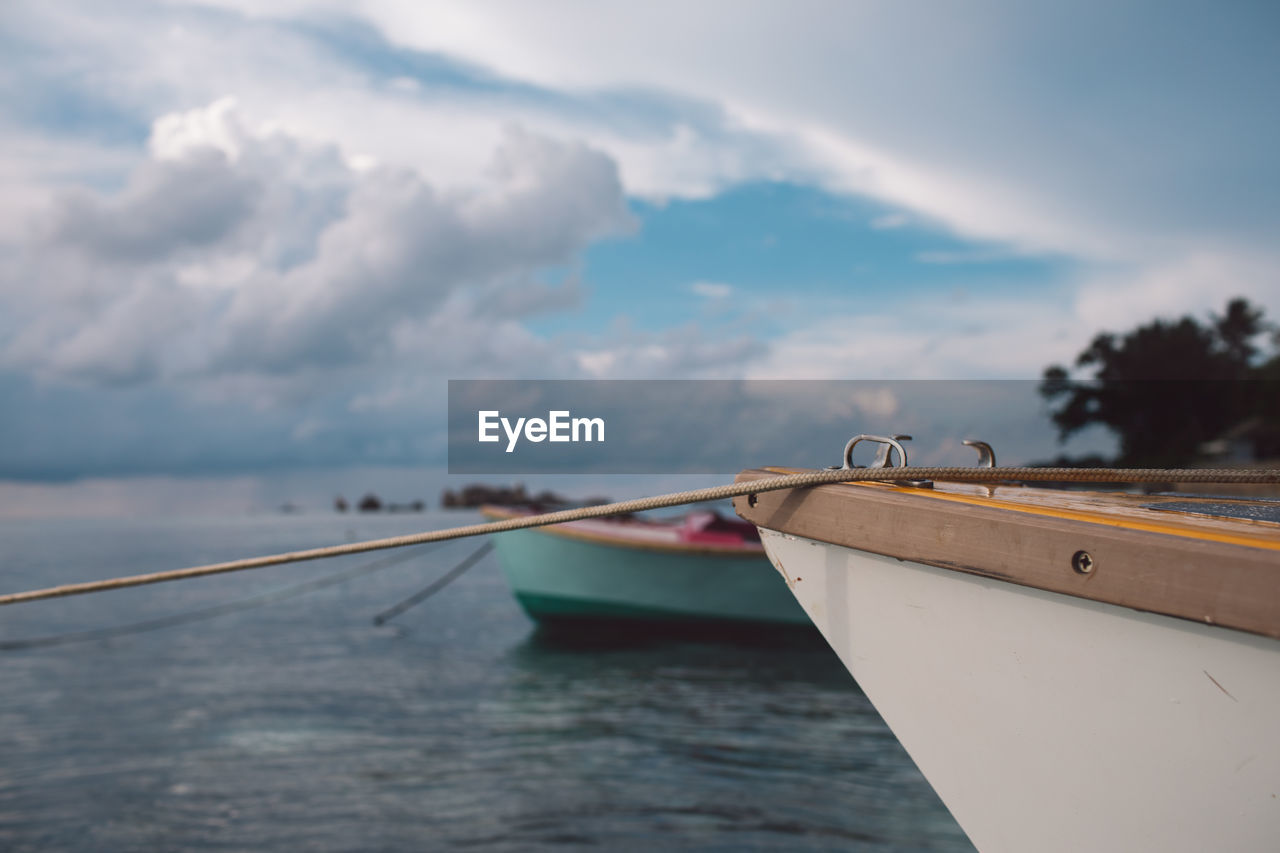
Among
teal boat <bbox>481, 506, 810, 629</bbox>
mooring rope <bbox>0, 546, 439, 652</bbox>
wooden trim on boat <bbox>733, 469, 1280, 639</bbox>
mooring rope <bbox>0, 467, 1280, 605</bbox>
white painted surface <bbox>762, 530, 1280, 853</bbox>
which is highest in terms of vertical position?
mooring rope <bbox>0, 467, 1280, 605</bbox>

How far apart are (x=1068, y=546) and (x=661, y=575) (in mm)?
10583

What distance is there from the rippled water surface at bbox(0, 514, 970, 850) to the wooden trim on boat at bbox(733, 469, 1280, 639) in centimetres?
331

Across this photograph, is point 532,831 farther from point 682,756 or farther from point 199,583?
point 199,583

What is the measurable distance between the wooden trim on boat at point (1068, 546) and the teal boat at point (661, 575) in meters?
9.55

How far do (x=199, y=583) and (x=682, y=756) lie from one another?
26.7 meters

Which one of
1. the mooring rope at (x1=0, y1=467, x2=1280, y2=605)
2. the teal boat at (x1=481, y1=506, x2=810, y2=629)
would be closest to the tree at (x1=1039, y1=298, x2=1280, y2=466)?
the teal boat at (x1=481, y1=506, x2=810, y2=629)

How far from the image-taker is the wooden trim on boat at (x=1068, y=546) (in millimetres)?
1510

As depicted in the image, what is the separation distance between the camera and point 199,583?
29078 millimetres

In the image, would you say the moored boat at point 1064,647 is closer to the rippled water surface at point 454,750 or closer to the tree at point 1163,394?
the rippled water surface at point 454,750

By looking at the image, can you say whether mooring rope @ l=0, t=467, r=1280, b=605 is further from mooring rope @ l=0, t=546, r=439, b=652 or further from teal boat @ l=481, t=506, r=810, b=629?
mooring rope @ l=0, t=546, r=439, b=652

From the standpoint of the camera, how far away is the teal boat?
39.0 ft

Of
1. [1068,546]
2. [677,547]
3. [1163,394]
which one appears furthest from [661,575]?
[1163,394]

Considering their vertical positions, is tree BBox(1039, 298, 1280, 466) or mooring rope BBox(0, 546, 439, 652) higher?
tree BBox(1039, 298, 1280, 466)

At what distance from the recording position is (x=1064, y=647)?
71.8 inches
